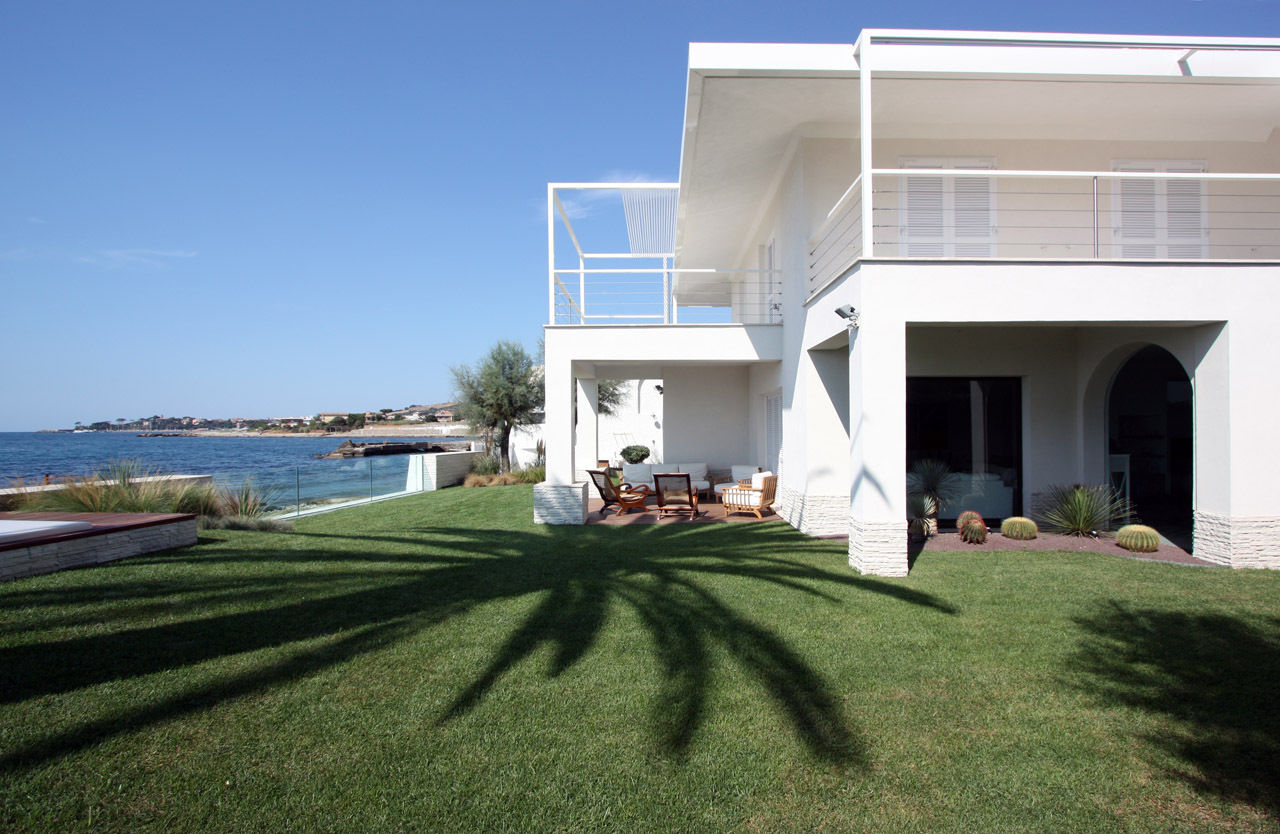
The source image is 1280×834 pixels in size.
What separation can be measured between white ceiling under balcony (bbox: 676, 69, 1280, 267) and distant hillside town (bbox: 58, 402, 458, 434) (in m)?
72.3

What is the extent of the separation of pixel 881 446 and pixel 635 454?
19223 millimetres

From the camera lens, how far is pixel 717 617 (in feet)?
20.2

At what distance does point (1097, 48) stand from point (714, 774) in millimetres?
9439

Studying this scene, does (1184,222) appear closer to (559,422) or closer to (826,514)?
(826,514)

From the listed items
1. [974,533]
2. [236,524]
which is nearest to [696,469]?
[974,533]

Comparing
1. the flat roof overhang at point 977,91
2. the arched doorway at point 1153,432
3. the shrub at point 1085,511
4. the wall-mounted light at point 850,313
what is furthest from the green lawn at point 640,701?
the flat roof overhang at point 977,91

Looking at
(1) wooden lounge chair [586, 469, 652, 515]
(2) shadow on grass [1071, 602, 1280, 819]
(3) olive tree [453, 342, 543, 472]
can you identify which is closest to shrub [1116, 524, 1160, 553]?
(2) shadow on grass [1071, 602, 1280, 819]

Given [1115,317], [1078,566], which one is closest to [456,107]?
[1115,317]

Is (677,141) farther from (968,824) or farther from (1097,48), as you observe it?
(968,824)

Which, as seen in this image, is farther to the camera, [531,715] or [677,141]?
[677,141]

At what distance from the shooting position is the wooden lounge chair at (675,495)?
12805 mm

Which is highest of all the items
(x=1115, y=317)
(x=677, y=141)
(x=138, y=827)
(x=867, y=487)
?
(x=677, y=141)

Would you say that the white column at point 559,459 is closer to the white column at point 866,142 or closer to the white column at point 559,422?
the white column at point 559,422

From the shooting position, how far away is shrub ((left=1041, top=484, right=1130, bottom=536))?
9898 mm
